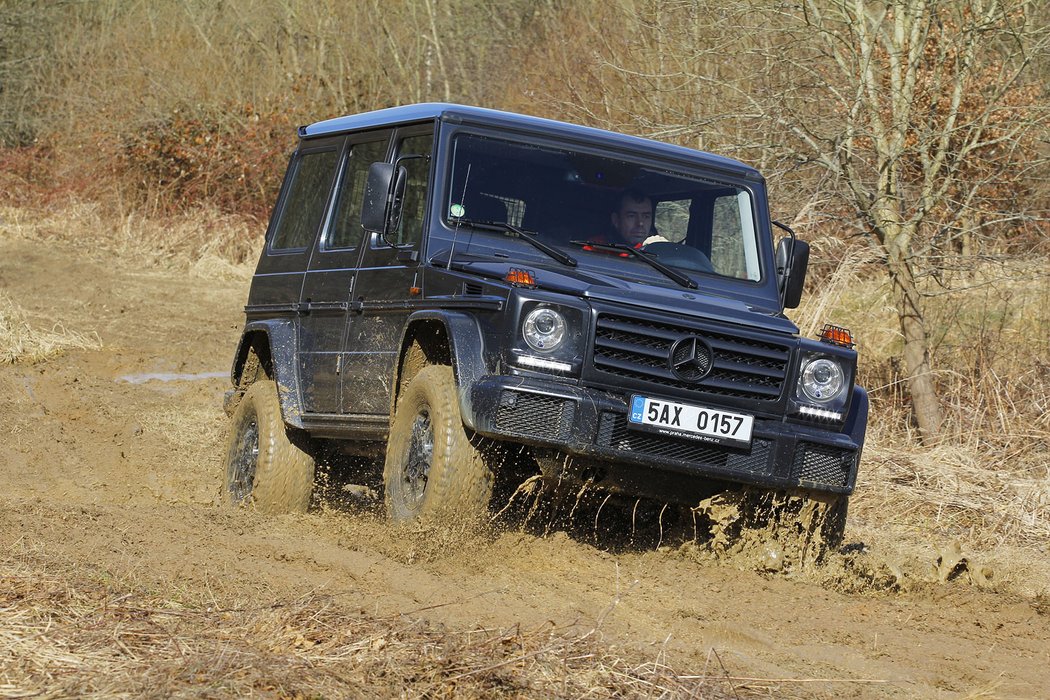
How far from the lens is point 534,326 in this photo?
18.0 ft

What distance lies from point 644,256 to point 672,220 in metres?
0.33

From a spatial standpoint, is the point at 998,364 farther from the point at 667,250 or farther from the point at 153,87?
the point at 153,87

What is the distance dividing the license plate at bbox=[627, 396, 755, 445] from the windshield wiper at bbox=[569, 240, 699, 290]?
2.86ft

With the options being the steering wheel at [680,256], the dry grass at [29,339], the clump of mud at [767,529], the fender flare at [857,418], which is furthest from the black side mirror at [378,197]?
the dry grass at [29,339]

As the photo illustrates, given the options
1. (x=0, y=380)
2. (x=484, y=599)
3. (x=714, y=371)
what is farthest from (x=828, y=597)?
(x=0, y=380)

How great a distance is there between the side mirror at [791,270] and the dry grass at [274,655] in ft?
9.96

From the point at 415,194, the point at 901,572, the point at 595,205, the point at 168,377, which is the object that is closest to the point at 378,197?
the point at 415,194

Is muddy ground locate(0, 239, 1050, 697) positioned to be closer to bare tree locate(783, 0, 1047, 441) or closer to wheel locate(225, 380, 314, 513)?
wheel locate(225, 380, 314, 513)

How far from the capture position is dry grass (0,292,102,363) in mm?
12555

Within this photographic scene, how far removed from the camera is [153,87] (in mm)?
23188

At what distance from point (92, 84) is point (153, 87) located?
1.85 m

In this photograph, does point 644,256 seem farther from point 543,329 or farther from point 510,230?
point 543,329

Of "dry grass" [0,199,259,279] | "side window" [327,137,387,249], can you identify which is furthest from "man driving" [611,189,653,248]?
"dry grass" [0,199,259,279]

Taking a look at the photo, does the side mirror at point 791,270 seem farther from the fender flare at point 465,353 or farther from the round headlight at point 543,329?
the fender flare at point 465,353
